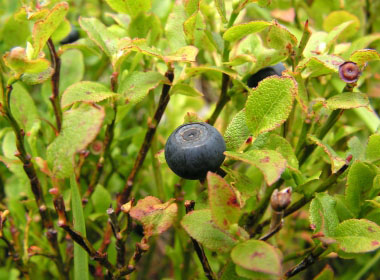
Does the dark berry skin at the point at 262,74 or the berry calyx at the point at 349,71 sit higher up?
the berry calyx at the point at 349,71

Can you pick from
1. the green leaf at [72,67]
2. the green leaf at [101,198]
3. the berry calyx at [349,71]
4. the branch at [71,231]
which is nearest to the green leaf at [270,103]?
the berry calyx at [349,71]

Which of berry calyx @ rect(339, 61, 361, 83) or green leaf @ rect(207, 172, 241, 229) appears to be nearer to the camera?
green leaf @ rect(207, 172, 241, 229)

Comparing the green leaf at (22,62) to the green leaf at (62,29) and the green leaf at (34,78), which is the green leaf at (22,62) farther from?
the green leaf at (62,29)

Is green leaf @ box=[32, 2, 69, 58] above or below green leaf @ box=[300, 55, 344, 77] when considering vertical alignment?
above

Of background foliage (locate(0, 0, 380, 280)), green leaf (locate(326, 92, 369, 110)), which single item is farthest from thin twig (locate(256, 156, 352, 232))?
green leaf (locate(326, 92, 369, 110))

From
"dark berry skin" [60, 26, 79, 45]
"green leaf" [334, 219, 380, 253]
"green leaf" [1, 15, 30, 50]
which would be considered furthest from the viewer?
"dark berry skin" [60, 26, 79, 45]

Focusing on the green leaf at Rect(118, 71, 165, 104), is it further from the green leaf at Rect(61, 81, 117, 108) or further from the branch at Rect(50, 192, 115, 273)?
the branch at Rect(50, 192, 115, 273)

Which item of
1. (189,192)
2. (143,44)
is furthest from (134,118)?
(143,44)

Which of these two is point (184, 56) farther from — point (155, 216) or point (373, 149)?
point (373, 149)
